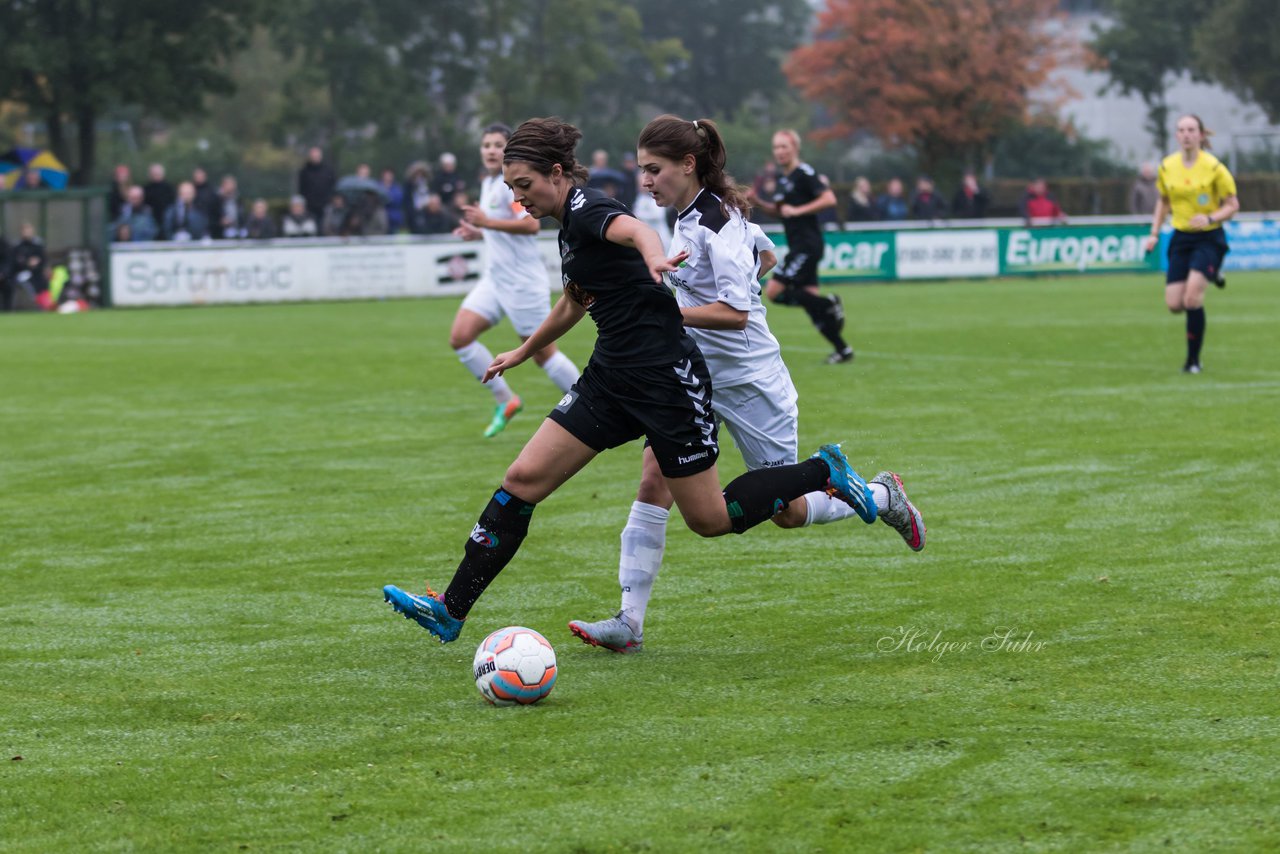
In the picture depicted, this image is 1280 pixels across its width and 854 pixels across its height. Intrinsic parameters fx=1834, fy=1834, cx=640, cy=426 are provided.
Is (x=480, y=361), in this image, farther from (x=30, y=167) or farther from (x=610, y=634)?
(x=30, y=167)

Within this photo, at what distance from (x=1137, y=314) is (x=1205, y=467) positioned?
13646 mm

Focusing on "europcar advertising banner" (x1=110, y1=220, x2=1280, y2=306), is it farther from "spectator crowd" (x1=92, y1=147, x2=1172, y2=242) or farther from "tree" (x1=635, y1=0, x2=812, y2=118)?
"tree" (x1=635, y1=0, x2=812, y2=118)

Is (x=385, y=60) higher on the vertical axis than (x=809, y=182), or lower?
higher

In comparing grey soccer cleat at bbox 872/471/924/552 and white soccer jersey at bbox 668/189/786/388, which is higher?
white soccer jersey at bbox 668/189/786/388

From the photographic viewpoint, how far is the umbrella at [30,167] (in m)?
35.3

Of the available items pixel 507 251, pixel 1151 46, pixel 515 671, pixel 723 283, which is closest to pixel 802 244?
pixel 507 251

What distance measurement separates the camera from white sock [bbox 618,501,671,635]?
20.6 feet

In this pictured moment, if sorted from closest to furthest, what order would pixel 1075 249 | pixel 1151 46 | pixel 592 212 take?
pixel 592 212
pixel 1075 249
pixel 1151 46

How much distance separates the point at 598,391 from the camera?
238 inches

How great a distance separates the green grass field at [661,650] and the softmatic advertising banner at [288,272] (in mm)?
15914

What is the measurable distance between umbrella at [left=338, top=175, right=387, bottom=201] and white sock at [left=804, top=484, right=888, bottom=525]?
24.9 m

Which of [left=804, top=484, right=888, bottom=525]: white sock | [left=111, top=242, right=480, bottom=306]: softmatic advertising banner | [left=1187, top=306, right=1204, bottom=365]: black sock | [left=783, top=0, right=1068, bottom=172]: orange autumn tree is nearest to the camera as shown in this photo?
[left=804, top=484, right=888, bottom=525]: white sock

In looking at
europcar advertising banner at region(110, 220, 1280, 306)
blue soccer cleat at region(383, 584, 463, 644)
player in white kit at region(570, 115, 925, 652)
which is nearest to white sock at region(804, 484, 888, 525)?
player in white kit at region(570, 115, 925, 652)

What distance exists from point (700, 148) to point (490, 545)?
1499 mm
